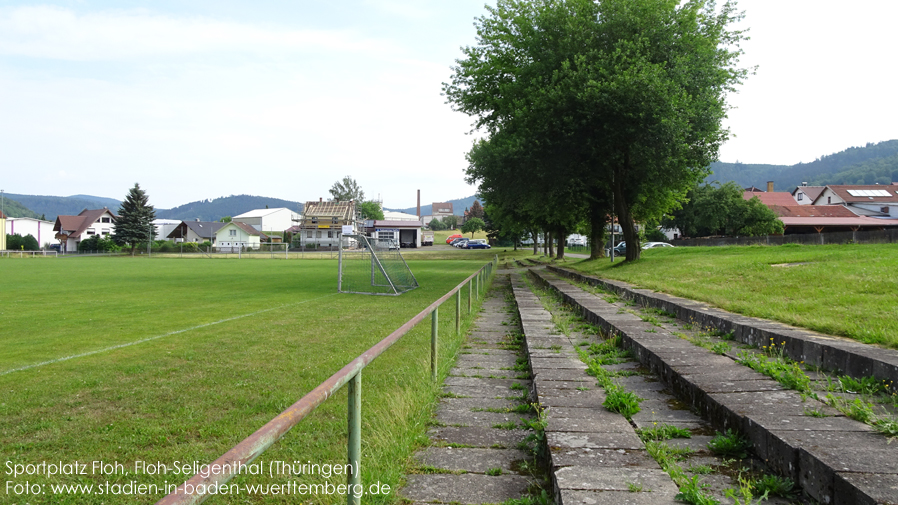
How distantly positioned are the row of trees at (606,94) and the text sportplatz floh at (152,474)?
15833 mm

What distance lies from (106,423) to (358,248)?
16.3 metres

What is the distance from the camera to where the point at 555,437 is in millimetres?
3371

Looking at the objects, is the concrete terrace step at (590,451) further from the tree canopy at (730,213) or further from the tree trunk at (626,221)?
the tree canopy at (730,213)

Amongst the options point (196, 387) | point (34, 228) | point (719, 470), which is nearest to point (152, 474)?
point (196, 387)

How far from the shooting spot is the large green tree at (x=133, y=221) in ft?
233

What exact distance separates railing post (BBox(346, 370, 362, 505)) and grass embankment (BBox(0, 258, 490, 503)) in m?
0.42

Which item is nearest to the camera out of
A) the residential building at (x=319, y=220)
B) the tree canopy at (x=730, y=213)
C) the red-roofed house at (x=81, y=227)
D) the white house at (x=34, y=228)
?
the tree canopy at (x=730, y=213)

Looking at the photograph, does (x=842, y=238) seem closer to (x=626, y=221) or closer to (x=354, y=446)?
(x=626, y=221)

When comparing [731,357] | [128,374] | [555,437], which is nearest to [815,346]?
[731,357]

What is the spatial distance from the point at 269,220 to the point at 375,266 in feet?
351

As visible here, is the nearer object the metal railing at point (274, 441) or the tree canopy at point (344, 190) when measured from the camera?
the metal railing at point (274, 441)

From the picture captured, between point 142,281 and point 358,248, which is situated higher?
point 358,248

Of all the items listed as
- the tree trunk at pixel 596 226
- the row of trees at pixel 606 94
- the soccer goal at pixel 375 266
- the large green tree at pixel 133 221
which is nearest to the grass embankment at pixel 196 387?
the soccer goal at pixel 375 266

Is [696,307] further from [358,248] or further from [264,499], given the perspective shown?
[358,248]
